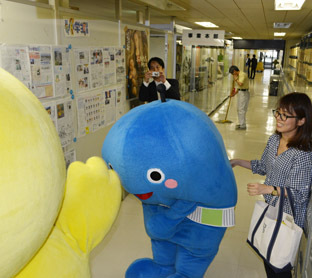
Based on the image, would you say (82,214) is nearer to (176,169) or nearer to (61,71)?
(176,169)

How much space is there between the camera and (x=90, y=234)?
3.69ft

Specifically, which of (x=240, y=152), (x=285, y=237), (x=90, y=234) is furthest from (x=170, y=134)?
(x=240, y=152)

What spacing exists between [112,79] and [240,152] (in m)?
3.47

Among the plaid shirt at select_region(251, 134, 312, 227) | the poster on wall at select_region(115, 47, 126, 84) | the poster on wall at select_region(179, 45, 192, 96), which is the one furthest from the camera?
the poster on wall at select_region(179, 45, 192, 96)

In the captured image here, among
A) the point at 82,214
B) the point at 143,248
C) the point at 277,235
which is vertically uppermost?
the point at 82,214

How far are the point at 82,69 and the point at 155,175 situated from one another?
1.84m

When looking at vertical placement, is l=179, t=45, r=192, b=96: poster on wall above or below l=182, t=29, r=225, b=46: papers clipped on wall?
Result: below

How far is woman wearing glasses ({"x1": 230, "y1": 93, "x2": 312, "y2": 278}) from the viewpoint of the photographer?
2.11 metres

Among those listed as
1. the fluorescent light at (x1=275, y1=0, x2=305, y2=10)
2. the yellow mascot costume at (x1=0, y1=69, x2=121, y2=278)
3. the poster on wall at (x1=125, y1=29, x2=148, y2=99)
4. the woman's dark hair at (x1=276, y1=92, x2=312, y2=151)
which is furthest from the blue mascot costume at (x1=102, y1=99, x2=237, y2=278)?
the fluorescent light at (x1=275, y1=0, x2=305, y2=10)

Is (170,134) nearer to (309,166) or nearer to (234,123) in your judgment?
(309,166)

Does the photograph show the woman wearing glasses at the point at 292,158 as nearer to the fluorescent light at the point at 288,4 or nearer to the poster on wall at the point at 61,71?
the poster on wall at the point at 61,71

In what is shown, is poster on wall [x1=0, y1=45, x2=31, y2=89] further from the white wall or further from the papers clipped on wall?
the papers clipped on wall

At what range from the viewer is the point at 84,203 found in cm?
111

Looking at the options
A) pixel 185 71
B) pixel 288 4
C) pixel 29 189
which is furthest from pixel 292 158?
pixel 185 71
